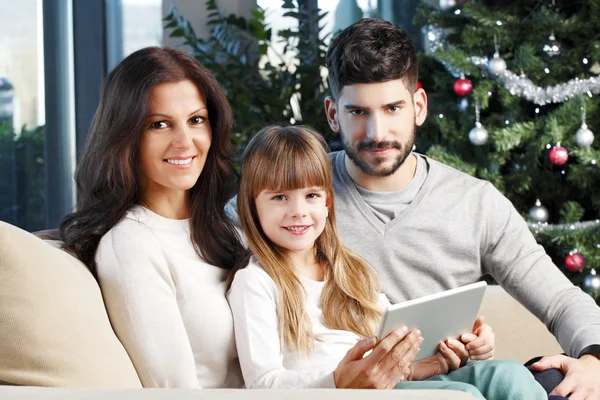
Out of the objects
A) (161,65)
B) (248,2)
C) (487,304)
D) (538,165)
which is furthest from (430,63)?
(161,65)

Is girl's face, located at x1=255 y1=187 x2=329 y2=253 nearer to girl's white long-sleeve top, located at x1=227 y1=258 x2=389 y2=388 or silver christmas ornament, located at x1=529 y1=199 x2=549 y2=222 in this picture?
girl's white long-sleeve top, located at x1=227 y1=258 x2=389 y2=388

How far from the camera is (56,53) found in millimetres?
3895

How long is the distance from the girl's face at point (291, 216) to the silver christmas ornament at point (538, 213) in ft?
5.69

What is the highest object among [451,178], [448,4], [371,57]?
[448,4]

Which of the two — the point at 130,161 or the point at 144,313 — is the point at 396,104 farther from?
the point at 144,313

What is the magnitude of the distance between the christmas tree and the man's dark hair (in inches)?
44.3

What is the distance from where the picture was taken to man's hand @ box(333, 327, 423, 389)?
153cm

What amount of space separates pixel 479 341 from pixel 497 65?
1801 mm

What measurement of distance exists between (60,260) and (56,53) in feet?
8.24

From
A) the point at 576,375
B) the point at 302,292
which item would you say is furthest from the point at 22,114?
the point at 576,375

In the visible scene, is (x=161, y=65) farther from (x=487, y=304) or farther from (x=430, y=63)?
(x=430, y=63)

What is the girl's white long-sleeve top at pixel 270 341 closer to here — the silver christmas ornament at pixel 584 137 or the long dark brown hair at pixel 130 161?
the long dark brown hair at pixel 130 161

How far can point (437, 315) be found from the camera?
1.64m

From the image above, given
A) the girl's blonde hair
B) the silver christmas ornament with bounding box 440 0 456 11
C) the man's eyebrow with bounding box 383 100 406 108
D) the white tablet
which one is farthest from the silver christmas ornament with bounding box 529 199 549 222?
the white tablet
